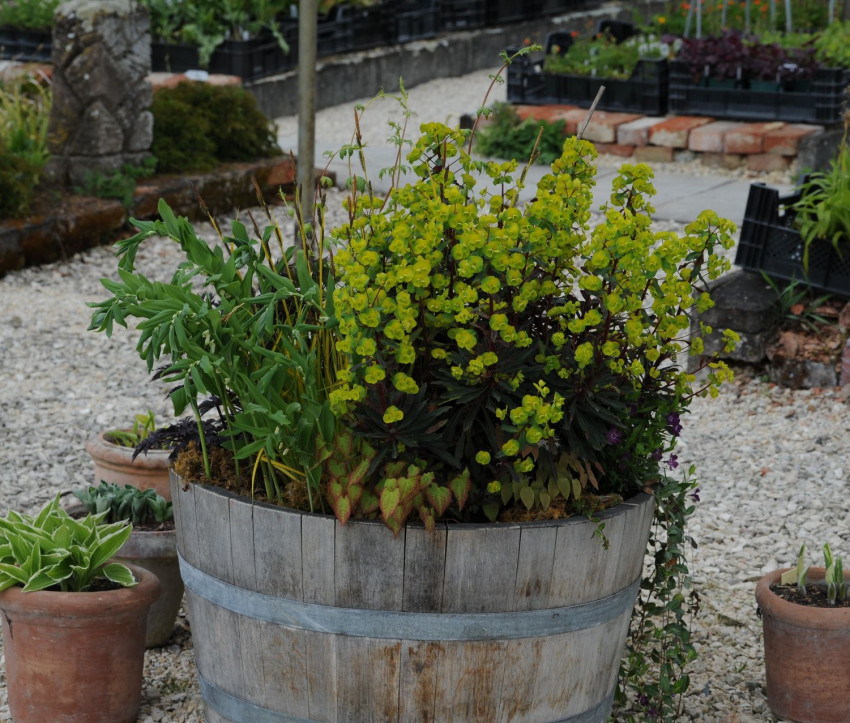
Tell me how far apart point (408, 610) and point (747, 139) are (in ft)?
23.9

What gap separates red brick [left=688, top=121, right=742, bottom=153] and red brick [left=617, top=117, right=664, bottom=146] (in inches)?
13.6

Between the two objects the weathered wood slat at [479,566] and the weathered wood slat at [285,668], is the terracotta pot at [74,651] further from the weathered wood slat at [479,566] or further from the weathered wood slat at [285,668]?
the weathered wood slat at [479,566]

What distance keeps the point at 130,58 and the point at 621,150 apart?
390 cm

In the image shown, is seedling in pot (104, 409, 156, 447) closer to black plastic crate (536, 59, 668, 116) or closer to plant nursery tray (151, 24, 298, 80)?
black plastic crate (536, 59, 668, 116)

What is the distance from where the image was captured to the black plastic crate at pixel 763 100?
8.83 metres

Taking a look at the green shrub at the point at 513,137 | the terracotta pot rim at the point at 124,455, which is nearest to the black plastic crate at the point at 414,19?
the green shrub at the point at 513,137

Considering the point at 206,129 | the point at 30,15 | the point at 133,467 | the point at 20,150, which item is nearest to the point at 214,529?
the point at 133,467

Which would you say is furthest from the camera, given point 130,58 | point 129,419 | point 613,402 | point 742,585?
point 130,58

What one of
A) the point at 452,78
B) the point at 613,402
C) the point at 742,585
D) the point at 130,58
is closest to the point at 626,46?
the point at 452,78

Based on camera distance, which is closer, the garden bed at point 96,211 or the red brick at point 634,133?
the garden bed at point 96,211

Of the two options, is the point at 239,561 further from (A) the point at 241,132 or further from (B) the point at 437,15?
(B) the point at 437,15

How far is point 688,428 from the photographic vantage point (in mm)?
4812

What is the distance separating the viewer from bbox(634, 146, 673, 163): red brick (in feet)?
29.6

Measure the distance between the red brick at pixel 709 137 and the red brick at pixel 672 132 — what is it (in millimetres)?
51
